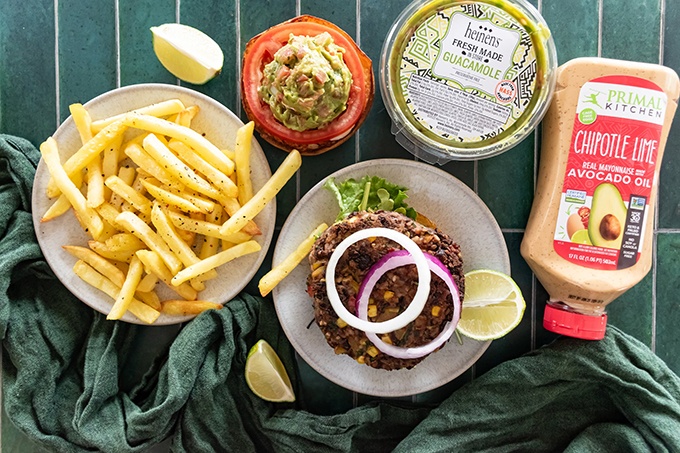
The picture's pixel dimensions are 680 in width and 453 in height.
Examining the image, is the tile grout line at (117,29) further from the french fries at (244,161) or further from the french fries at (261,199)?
the french fries at (261,199)

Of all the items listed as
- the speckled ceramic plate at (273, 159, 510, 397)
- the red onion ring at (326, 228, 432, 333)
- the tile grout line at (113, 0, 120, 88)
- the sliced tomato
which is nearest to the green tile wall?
the tile grout line at (113, 0, 120, 88)

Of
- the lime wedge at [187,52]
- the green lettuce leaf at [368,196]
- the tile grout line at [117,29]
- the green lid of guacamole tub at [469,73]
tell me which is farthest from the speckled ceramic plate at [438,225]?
the tile grout line at [117,29]

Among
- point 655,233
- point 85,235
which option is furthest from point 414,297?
point 85,235

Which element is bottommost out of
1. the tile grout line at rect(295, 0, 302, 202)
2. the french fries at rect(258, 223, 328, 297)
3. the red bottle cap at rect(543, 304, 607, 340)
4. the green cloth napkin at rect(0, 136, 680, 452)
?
the green cloth napkin at rect(0, 136, 680, 452)

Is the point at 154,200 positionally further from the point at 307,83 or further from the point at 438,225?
the point at 438,225

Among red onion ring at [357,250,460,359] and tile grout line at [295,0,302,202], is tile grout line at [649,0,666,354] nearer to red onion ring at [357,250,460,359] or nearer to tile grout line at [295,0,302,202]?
red onion ring at [357,250,460,359]

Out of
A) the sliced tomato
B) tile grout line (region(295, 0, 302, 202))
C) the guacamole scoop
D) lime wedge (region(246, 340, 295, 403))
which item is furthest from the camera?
tile grout line (region(295, 0, 302, 202))
